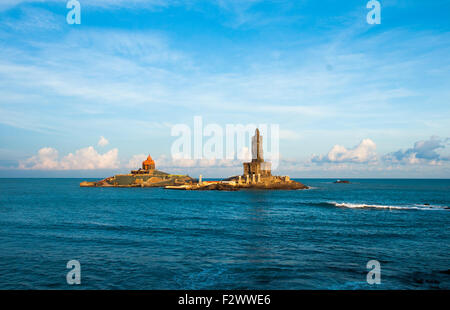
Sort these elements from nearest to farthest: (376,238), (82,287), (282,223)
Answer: (82,287) → (376,238) → (282,223)

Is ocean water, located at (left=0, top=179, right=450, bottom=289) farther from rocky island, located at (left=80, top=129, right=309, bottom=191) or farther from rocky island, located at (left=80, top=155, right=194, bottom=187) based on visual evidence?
rocky island, located at (left=80, top=155, right=194, bottom=187)

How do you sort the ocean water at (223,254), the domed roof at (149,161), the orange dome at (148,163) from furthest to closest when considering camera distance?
1. the domed roof at (149,161)
2. the orange dome at (148,163)
3. the ocean water at (223,254)

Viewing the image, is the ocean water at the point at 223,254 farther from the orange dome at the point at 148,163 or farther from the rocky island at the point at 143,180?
the orange dome at the point at 148,163

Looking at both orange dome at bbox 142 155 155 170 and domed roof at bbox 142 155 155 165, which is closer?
orange dome at bbox 142 155 155 170

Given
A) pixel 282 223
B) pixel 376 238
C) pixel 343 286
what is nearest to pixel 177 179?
pixel 282 223

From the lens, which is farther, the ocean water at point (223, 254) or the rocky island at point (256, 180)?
the rocky island at point (256, 180)

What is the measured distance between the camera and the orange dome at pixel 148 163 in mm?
188000

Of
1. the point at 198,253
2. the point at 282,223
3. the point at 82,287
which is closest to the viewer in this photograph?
the point at 82,287

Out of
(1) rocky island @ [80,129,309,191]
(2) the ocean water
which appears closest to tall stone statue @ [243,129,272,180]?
(1) rocky island @ [80,129,309,191]

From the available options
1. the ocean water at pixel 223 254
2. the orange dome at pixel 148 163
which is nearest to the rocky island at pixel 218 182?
the orange dome at pixel 148 163

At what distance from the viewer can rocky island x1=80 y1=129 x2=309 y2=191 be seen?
147375mm

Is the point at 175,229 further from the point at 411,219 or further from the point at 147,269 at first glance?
the point at 411,219
